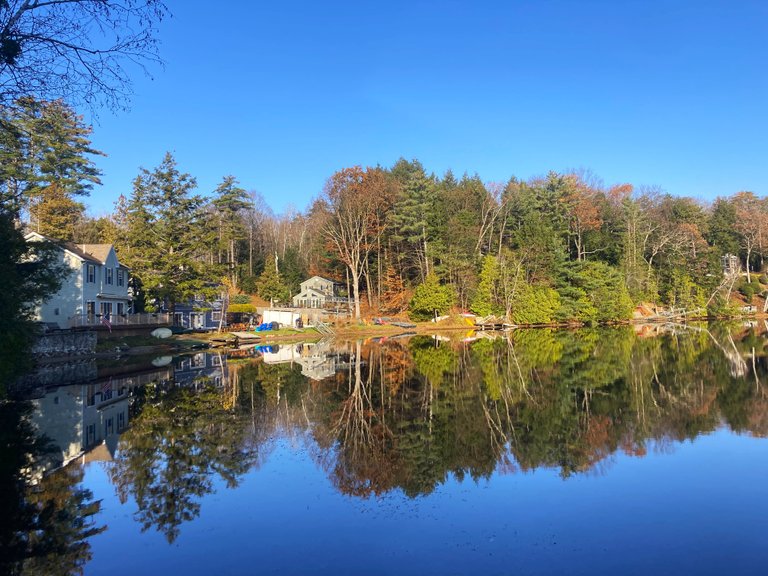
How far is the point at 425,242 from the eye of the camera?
64938mm

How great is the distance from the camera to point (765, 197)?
105125mm

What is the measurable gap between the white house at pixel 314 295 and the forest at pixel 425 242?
2.59 meters

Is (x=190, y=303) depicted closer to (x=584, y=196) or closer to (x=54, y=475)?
(x=54, y=475)

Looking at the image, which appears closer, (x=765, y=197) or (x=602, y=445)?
(x=602, y=445)

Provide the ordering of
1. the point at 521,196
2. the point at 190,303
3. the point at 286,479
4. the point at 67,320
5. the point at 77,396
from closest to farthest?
1. the point at 286,479
2. the point at 77,396
3. the point at 67,320
4. the point at 190,303
5. the point at 521,196

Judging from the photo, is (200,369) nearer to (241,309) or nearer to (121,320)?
(121,320)

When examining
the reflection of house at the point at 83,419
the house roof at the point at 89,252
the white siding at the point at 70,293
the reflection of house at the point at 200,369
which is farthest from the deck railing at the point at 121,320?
the reflection of house at the point at 83,419

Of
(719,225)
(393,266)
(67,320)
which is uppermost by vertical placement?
(719,225)

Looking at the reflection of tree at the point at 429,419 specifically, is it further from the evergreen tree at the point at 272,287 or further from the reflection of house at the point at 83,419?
the evergreen tree at the point at 272,287

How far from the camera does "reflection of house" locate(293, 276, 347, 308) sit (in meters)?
70.4

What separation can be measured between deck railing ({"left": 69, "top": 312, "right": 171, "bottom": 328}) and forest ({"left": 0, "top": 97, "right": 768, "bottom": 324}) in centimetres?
247

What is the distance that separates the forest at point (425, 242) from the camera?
46688 millimetres

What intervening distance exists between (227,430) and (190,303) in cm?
4097

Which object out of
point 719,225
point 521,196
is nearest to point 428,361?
point 521,196
